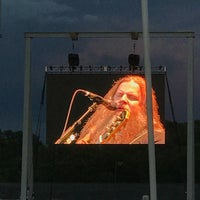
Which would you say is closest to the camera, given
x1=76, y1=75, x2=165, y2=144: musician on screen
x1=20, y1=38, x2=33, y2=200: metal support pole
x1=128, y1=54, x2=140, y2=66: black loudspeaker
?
x1=20, y1=38, x2=33, y2=200: metal support pole

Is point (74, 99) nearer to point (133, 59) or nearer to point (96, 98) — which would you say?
point (96, 98)

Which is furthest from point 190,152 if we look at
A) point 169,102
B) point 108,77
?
point 108,77

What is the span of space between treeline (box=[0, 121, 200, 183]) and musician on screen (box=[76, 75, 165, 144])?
55 cm

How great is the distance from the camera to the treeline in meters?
14.9

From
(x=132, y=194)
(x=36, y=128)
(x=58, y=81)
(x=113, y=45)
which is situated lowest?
(x=132, y=194)

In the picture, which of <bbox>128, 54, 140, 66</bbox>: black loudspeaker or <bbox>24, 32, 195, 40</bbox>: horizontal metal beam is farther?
<bbox>128, 54, 140, 66</bbox>: black loudspeaker

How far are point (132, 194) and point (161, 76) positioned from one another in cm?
319

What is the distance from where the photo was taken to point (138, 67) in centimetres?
1387

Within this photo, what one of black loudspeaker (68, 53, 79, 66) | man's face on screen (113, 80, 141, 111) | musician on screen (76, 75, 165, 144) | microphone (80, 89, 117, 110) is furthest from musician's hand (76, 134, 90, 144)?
black loudspeaker (68, 53, 79, 66)

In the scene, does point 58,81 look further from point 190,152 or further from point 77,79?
point 190,152

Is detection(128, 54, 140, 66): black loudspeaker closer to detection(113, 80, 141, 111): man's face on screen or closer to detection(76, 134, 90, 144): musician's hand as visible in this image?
detection(113, 80, 141, 111): man's face on screen

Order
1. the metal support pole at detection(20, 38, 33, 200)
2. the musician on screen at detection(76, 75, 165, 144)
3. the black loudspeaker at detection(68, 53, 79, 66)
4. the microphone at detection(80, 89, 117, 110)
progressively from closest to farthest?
1. the metal support pole at detection(20, 38, 33, 200)
2. the black loudspeaker at detection(68, 53, 79, 66)
3. the musician on screen at detection(76, 75, 165, 144)
4. the microphone at detection(80, 89, 117, 110)

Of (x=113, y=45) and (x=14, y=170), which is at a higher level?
(x=113, y=45)

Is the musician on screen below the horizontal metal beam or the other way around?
below
